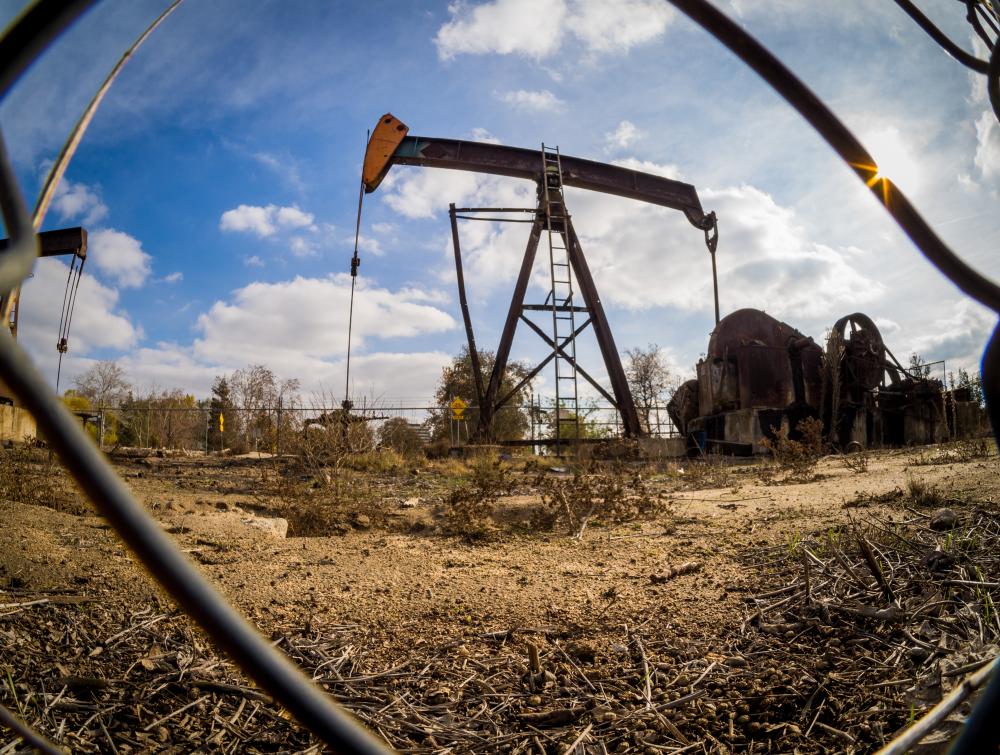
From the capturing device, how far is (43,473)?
4.99 metres

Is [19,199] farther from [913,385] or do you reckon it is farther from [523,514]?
[913,385]

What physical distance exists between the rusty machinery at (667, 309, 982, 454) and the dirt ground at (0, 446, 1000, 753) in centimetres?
745

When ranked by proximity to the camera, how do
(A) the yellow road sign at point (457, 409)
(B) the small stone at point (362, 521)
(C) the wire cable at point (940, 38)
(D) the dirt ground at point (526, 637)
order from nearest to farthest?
1. (C) the wire cable at point (940, 38)
2. (D) the dirt ground at point (526, 637)
3. (B) the small stone at point (362, 521)
4. (A) the yellow road sign at point (457, 409)

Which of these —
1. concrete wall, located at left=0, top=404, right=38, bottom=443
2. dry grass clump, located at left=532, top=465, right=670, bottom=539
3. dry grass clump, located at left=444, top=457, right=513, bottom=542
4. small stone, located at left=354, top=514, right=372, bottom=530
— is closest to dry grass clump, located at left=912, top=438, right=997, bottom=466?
dry grass clump, located at left=532, top=465, right=670, bottom=539

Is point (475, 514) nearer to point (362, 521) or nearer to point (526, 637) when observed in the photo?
point (362, 521)

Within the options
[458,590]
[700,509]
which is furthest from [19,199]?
[700,509]

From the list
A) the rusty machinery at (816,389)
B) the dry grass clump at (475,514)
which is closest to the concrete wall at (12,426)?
the dry grass clump at (475,514)

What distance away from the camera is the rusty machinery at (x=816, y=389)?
9.87 metres

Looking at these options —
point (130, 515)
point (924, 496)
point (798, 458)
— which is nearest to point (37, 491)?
point (130, 515)

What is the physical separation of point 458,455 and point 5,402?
25.7 ft

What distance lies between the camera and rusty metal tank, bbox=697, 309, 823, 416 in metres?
10.4

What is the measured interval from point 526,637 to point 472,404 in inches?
739

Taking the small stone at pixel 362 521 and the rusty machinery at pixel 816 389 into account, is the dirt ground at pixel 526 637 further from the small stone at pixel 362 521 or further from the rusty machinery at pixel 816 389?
the rusty machinery at pixel 816 389

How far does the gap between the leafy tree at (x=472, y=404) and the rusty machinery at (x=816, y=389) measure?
5.05 m
